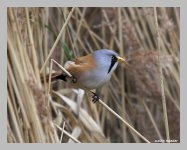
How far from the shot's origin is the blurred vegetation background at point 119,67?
7.20 feet

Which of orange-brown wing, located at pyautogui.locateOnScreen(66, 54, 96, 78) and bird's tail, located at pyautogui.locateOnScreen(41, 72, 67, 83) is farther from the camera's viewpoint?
orange-brown wing, located at pyautogui.locateOnScreen(66, 54, 96, 78)

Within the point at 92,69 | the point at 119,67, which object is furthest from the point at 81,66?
the point at 119,67

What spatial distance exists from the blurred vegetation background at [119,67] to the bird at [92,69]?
6 cm

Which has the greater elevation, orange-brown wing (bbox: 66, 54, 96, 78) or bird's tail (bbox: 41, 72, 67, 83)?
orange-brown wing (bbox: 66, 54, 96, 78)

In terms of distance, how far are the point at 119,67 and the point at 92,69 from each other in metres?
0.48

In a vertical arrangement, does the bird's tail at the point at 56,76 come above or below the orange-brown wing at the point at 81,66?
below

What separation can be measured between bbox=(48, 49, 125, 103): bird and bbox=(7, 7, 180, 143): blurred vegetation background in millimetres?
56

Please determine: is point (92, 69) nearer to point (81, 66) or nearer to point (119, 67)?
point (81, 66)

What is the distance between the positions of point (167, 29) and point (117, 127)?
601 millimetres

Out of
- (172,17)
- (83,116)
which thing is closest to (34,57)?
(83,116)

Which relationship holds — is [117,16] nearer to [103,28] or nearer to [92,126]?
[103,28]

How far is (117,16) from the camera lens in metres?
2.60

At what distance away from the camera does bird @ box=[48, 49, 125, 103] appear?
2.25 meters

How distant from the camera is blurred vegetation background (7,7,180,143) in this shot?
2195mm
